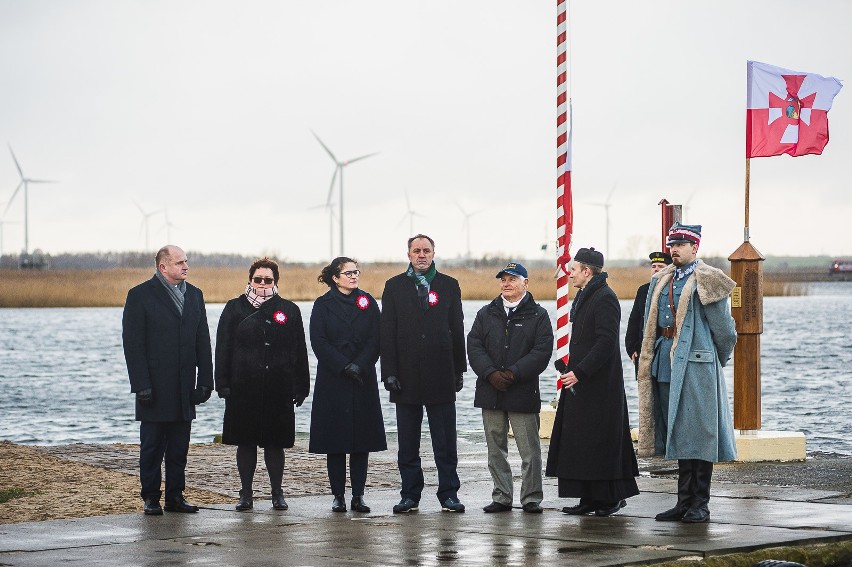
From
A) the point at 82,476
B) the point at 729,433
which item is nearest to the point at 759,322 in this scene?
the point at 729,433

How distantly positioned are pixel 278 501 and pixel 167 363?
1363 mm

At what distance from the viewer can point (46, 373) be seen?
4547 cm

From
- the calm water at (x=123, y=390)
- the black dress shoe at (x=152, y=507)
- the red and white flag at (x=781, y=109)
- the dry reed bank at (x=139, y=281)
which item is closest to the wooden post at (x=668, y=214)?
the red and white flag at (x=781, y=109)

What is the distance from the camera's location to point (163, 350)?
1141 cm

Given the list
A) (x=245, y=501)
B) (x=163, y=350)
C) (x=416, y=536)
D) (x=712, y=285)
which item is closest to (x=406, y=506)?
(x=245, y=501)

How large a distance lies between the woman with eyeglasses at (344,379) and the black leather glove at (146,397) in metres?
1.25

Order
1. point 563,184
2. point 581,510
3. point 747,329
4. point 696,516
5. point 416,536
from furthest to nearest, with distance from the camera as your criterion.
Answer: point 563,184 < point 747,329 < point 581,510 < point 696,516 < point 416,536

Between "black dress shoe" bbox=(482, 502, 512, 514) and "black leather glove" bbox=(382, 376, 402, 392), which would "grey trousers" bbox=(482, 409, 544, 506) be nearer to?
"black dress shoe" bbox=(482, 502, 512, 514)

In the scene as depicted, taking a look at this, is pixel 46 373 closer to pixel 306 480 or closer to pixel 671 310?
pixel 306 480

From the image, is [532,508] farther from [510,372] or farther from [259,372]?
[259,372]

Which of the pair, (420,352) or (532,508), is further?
(420,352)

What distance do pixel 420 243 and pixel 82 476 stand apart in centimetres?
408

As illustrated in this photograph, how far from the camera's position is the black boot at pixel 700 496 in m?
9.96

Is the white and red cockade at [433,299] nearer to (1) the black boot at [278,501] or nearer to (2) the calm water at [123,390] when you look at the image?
(1) the black boot at [278,501]
